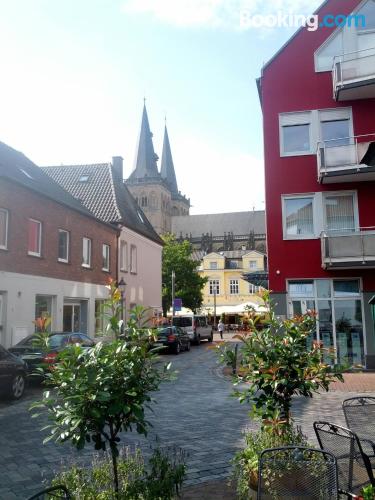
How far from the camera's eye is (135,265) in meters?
31.6

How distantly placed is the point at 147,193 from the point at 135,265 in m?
61.5

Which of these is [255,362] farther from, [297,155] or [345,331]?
[297,155]

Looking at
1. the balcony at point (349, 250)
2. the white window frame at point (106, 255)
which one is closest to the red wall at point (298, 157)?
the balcony at point (349, 250)

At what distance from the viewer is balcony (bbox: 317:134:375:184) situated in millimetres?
16891

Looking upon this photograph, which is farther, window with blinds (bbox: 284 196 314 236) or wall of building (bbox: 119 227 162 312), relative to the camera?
wall of building (bbox: 119 227 162 312)

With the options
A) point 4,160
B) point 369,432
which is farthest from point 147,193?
point 369,432

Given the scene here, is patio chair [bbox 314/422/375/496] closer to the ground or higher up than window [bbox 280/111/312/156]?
closer to the ground

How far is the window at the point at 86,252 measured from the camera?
933 inches

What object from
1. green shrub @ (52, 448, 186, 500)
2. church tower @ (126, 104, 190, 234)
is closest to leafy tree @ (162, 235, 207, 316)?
church tower @ (126, 104, 190, 234)

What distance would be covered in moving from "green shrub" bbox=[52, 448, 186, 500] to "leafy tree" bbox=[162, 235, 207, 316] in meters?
47.7

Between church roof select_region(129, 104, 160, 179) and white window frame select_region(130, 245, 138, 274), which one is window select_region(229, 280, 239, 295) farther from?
white window frame select_region(130, 245, 138, 274)

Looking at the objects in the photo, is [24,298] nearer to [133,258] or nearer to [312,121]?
[312,121]

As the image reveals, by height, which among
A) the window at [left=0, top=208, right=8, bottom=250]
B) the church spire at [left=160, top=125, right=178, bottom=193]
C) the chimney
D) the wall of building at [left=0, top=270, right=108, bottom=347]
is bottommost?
the wall of building at [left=0, top=270, right=108, bottom=347]

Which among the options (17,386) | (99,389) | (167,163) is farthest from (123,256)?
(167,163)
